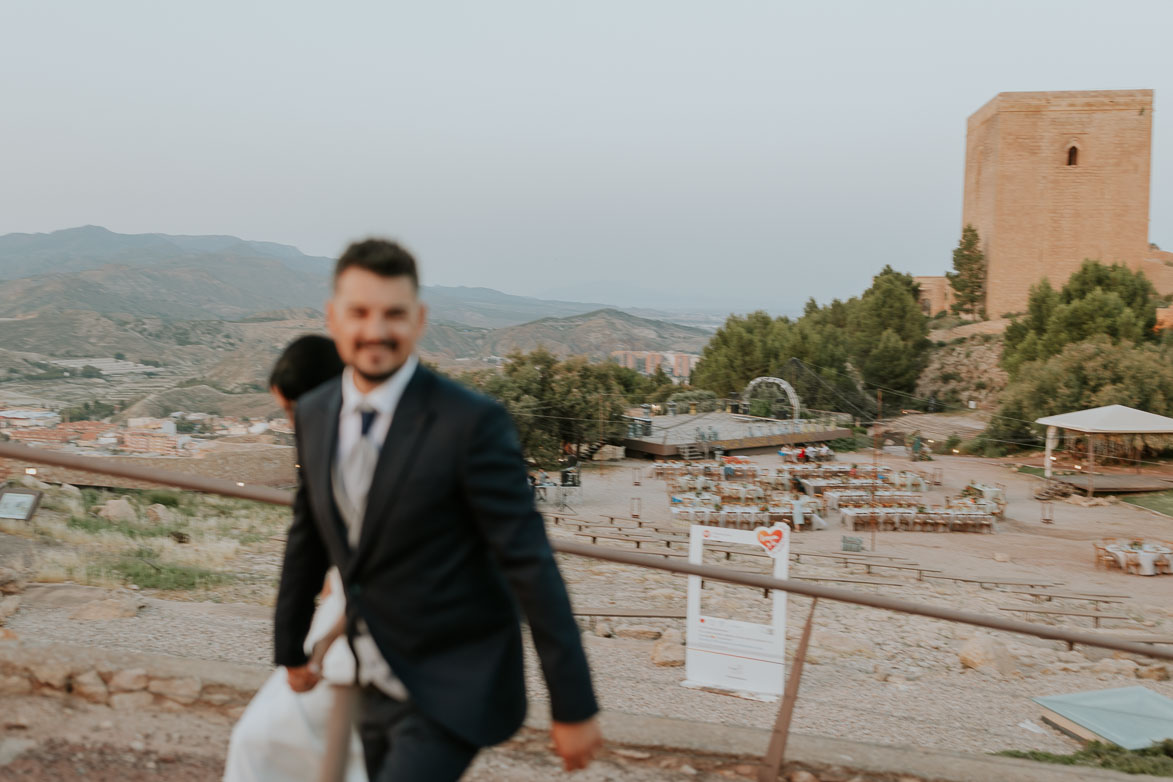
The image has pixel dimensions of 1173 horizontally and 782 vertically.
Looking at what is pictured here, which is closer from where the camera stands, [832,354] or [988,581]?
[988,581]

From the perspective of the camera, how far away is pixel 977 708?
254 inches

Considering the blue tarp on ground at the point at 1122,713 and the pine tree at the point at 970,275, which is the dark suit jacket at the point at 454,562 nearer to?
the blue tarp on ground at the point at 1122,713

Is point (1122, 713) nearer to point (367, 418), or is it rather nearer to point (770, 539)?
point (770, 539)

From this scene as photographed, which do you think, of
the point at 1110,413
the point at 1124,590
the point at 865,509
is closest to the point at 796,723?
the point at 1124,590

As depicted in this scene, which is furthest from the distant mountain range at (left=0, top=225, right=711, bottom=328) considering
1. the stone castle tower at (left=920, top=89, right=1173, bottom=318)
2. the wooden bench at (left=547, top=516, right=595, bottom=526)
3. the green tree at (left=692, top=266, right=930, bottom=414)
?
the stone castle tower at (left=920, top=89, right=1173, bottom=318)

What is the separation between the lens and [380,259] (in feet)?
3.87

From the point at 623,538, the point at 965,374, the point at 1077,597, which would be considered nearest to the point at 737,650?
the point at 623,538

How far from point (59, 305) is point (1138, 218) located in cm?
7038

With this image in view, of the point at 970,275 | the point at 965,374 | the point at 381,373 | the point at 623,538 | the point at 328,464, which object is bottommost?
the point at 623,538

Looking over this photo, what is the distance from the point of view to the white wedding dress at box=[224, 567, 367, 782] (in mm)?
1307

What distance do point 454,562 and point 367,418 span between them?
0.24m

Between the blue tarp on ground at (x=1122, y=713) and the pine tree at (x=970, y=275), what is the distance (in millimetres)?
41735

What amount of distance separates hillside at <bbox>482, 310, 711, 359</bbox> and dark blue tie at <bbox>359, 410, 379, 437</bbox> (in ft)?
300

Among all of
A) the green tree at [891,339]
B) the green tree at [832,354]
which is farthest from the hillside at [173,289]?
the green tree at [891,339]
